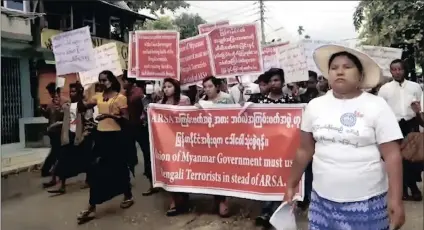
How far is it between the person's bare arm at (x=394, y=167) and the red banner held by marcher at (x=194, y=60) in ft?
11.2

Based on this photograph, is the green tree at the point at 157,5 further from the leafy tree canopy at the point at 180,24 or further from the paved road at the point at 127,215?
the paved road at the point at 127,215

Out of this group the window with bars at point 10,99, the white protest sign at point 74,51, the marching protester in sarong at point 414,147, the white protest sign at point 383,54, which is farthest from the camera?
the window with bars at point 10,99

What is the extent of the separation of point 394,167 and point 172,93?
3.41 m

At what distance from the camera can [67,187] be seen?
7.80m

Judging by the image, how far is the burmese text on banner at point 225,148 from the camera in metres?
5.06

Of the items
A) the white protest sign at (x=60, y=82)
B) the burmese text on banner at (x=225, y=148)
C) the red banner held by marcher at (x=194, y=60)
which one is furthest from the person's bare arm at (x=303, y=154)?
the white protest sign at (x=60, y=82)

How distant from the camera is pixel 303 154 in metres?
3.15

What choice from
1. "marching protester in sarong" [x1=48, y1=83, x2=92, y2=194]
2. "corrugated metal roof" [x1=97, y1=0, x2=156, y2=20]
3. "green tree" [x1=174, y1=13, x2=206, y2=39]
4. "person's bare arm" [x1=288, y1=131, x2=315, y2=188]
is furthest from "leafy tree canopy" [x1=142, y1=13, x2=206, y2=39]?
"person's bare arm" [x1=288, y1=131, x2=315, y2=188]

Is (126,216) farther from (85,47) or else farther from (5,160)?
(5,160)

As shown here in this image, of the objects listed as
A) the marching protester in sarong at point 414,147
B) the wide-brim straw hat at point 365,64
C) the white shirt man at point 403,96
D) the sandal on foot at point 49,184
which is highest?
the wide-brim straw hat at point 365,64

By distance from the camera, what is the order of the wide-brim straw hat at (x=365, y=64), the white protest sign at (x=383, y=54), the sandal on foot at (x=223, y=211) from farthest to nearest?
the white protest sign at (x=383, y=54)
the sandal on foot at (x=223, y=211)
the wide-brim straw hat at (x=365, y=64)

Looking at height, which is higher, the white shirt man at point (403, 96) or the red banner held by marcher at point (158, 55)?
the red banner held by marcher at point (158, 55)

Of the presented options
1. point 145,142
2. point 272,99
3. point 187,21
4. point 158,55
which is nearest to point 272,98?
point 272,99

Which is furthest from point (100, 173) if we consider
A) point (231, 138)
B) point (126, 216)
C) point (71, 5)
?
point (71, 5)
